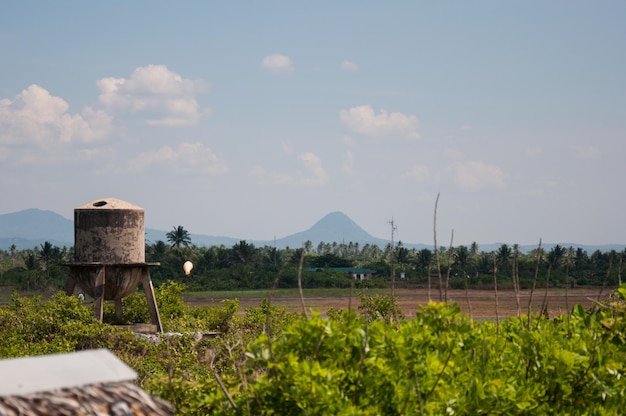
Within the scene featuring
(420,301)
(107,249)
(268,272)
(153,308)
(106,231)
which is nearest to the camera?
(106,231)

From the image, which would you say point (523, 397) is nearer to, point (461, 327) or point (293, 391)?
point (461, 327)

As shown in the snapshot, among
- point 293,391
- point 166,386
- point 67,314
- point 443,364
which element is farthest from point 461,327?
point 67,314

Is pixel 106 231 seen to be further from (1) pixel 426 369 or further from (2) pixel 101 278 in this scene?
(1) pixel 426 369

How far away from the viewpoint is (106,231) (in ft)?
65.3

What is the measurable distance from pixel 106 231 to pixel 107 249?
1.43ft

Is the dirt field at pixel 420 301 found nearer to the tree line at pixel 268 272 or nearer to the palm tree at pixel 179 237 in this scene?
the tree line at pixel 268 272

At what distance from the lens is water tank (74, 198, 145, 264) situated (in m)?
19.8

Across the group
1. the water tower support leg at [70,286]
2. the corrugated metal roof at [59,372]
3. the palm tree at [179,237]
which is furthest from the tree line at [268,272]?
the corrugated metal roof at [59,372]

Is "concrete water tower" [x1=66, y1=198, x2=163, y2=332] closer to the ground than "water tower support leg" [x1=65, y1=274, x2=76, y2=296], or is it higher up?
higher up

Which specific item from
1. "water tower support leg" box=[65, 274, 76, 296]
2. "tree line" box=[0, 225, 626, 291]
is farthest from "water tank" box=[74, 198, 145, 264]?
"tree line" box=[0, 225, 626, 291]

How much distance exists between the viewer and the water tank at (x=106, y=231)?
19.8 m

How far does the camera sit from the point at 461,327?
631 cm

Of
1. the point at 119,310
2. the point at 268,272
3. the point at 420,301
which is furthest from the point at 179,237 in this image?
the point at 119,310

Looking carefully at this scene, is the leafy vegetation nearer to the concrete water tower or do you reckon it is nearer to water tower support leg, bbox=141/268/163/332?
the concrete water tower
